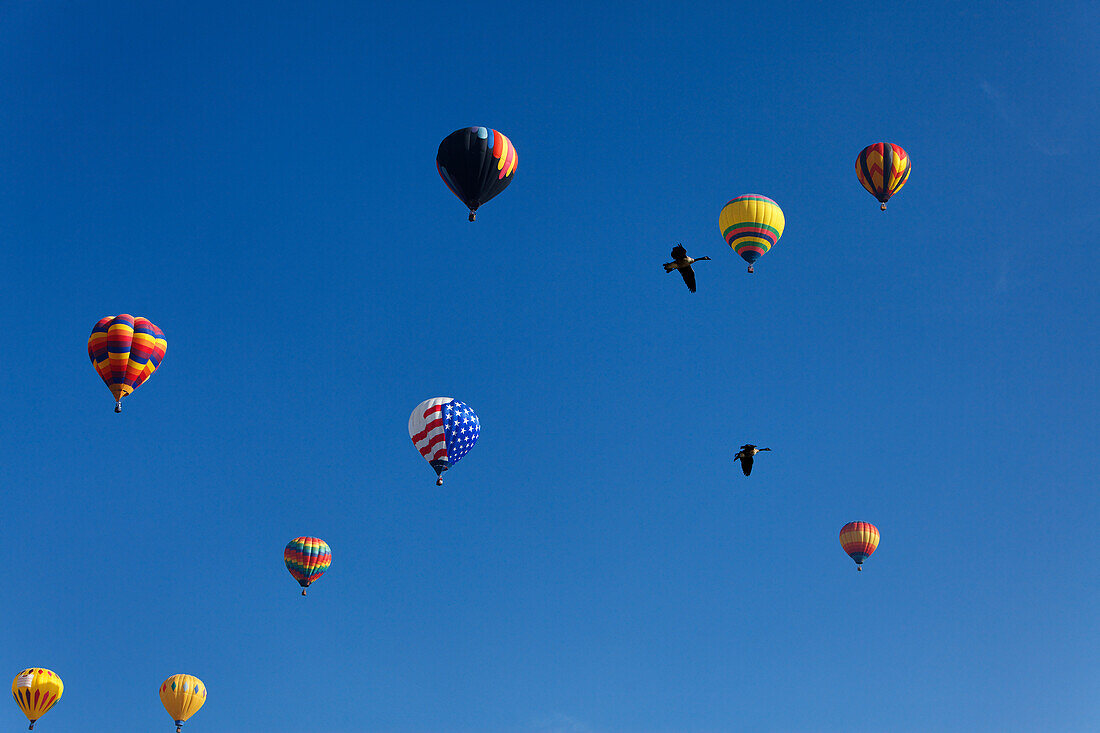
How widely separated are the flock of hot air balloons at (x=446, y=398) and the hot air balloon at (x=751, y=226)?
45mm

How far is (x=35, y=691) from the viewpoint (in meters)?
67.6

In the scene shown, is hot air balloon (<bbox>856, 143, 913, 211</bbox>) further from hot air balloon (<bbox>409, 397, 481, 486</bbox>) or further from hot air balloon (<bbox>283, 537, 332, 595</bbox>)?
hot air balloon (<bbox>283, 537, 332, 595</bbox>)

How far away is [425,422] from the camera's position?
56500 millimetres

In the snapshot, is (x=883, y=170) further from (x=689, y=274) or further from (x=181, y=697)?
(x=181, y=697)

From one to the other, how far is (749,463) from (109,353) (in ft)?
94.9

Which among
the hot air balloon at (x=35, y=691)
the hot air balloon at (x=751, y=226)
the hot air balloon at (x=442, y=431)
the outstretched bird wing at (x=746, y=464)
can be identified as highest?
the hot air balloon at (x=751, y=226)

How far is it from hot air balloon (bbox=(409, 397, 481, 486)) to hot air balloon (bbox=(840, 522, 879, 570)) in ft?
79.1

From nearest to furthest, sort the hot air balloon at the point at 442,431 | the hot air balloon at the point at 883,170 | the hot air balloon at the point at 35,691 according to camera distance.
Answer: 1. the hot air balloon at the point at 442,431
2. the hot air balloon at the point at 883,170
3. the hot air balloon at the point at 35,691

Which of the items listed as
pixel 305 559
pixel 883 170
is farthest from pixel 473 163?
pixel 305 559

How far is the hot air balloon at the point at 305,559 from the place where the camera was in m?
67.9

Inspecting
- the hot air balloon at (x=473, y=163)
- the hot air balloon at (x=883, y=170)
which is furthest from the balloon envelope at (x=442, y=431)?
the hot air balloon at (x=883, y=170)

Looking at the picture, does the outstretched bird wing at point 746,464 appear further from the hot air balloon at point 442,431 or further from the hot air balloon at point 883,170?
the hot air balloon at point 883,170

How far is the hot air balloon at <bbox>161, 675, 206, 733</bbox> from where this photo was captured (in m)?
68.3

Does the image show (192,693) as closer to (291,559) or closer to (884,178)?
(291,559)
